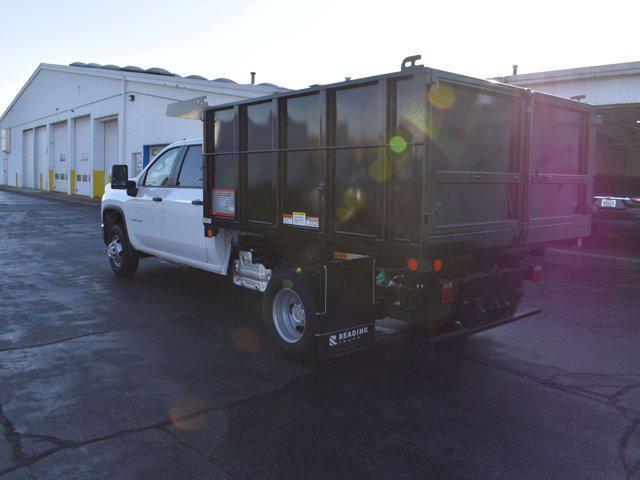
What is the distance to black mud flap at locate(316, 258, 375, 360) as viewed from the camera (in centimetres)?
496

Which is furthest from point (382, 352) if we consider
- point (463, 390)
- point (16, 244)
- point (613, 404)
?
point (16, 244)

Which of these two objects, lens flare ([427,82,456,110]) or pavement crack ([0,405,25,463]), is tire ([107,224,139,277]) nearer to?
pavement crack ([0,405,25,463])

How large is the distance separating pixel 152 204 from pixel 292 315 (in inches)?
141

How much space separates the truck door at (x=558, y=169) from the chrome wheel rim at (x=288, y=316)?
2311 millimetres

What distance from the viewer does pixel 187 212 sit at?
744 cm

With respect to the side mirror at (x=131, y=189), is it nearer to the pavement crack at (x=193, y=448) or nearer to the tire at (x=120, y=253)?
the tire at (x=120, y=253)

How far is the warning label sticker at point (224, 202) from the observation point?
6.39 m

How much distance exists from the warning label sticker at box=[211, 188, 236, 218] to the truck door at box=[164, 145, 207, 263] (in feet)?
1.54

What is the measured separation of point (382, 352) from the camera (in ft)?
18.8

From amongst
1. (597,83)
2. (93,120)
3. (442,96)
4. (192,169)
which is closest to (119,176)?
(192,169)

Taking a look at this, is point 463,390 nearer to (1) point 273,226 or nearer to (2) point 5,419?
(1) point 273,226

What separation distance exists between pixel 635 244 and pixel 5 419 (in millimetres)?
14865

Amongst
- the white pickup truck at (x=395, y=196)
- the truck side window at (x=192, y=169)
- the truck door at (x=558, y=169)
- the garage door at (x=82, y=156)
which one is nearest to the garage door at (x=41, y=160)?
the garage door at (x=82, y=156)

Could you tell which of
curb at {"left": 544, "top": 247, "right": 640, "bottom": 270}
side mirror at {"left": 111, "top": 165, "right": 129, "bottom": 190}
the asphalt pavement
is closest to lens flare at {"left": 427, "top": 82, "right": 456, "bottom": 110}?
the asphalt pavement
